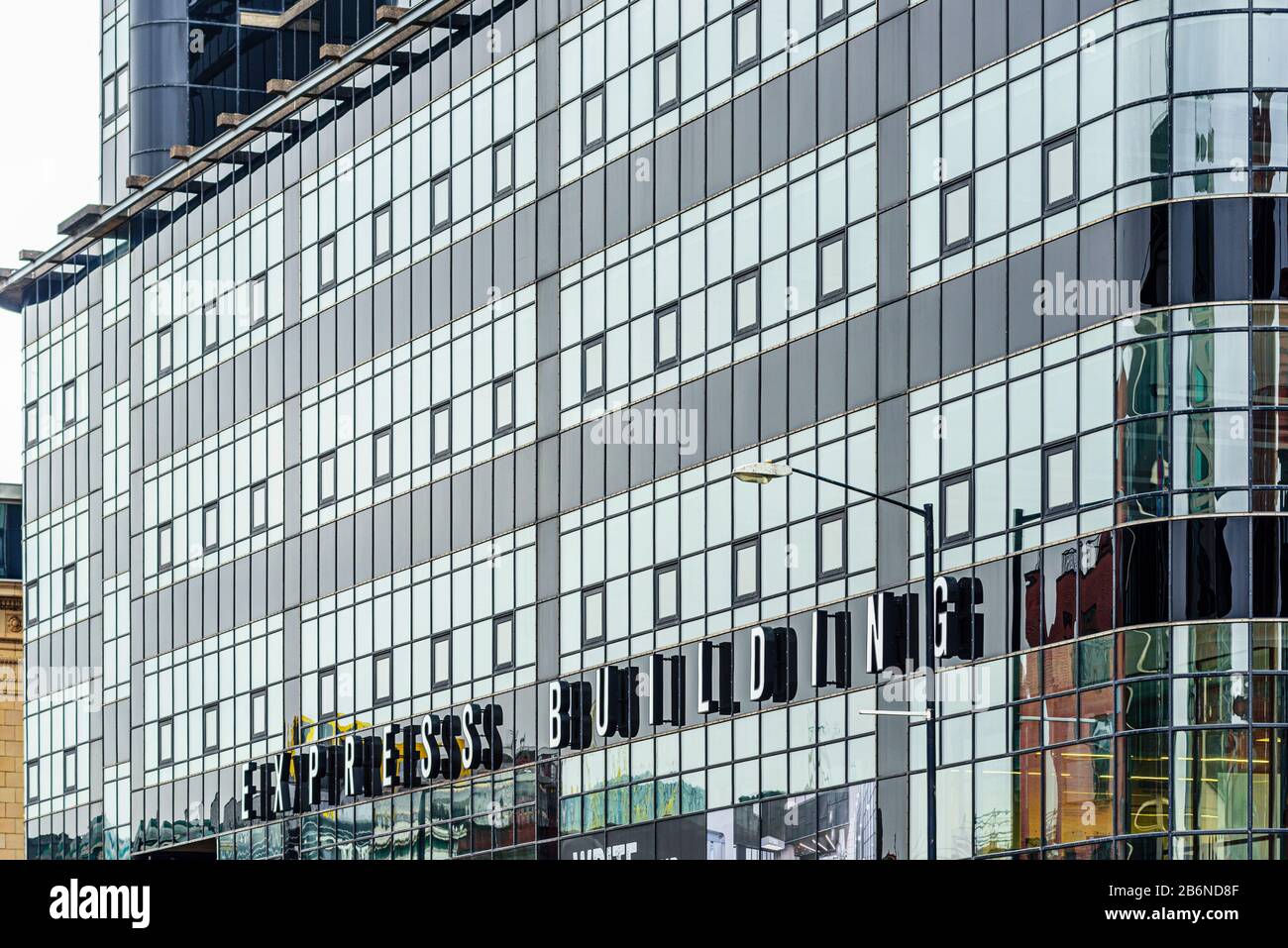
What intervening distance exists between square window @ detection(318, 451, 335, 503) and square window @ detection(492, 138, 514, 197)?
32.7 ft

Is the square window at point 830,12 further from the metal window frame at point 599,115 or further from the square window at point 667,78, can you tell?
the metal window frame at point 599,115

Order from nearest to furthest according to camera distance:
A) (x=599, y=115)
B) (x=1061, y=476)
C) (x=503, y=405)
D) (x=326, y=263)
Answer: (x=1061, y=476) → (x=599, y=115) → (x=503, y=405) → (x=326, y=263)

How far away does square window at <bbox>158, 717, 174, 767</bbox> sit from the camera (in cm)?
7225


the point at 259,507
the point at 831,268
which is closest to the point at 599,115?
the point at 831,268

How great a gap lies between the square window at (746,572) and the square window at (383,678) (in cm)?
1495

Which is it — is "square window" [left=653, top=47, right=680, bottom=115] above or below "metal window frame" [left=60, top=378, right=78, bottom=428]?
above

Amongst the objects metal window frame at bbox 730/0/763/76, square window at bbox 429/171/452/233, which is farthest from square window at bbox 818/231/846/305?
square window at bbox 429/171/452/233

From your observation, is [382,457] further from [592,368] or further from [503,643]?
[592,368]

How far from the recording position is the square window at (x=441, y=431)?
61.3 m

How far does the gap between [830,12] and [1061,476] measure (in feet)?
38.5

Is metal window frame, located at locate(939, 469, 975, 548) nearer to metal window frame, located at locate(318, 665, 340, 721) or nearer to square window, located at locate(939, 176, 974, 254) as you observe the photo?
square window, located at locate(939, 176, 974, 254)

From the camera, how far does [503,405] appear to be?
59.2 meters

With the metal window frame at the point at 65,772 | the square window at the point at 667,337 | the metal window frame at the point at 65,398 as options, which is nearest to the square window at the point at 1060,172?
the square window at the point at 667,337

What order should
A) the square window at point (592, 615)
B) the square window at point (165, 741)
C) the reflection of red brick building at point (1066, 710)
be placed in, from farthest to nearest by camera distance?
1. the square window at point (165, 741)
2. the square window at point (592, 615)
3. the reflection of red brick building at point (1066, 710)
